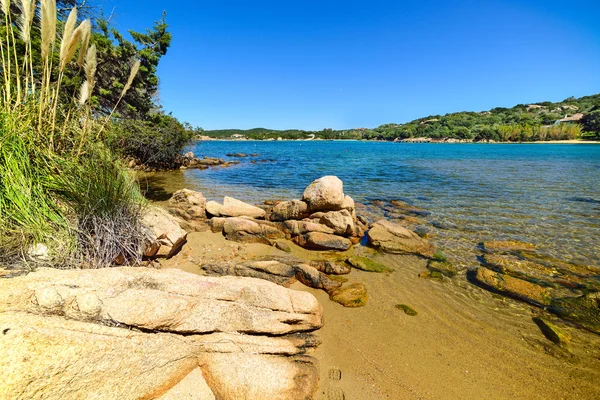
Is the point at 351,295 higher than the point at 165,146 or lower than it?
lower

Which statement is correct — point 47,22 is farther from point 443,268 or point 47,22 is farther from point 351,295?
point 443,268

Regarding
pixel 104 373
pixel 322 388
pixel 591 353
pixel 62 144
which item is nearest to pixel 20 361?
pixel 104 373

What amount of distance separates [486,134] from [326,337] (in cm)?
14284

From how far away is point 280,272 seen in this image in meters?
5.70

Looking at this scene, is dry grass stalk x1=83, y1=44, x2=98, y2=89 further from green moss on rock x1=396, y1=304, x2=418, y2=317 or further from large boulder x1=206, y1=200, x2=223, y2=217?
green moss on rock x1=396, y1=304, x2=418, y2=317

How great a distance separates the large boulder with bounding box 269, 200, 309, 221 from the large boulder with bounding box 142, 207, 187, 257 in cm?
368

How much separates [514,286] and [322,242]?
15.1ft

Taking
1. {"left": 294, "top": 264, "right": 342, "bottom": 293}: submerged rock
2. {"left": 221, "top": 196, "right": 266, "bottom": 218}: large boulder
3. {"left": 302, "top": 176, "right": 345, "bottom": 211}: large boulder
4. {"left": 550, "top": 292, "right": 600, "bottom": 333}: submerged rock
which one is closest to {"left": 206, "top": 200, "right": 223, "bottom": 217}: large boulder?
{"left": 221, "top": 196, "right": 266, "bottom": 218}: large boulder

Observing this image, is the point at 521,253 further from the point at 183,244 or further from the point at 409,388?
the point at 183,244

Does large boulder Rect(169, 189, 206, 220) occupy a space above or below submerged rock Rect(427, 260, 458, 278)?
above

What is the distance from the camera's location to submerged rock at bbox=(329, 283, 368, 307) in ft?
16.4

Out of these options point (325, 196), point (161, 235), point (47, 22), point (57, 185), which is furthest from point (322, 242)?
point (47, 22)

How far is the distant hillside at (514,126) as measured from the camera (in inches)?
3932

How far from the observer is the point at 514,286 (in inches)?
223
